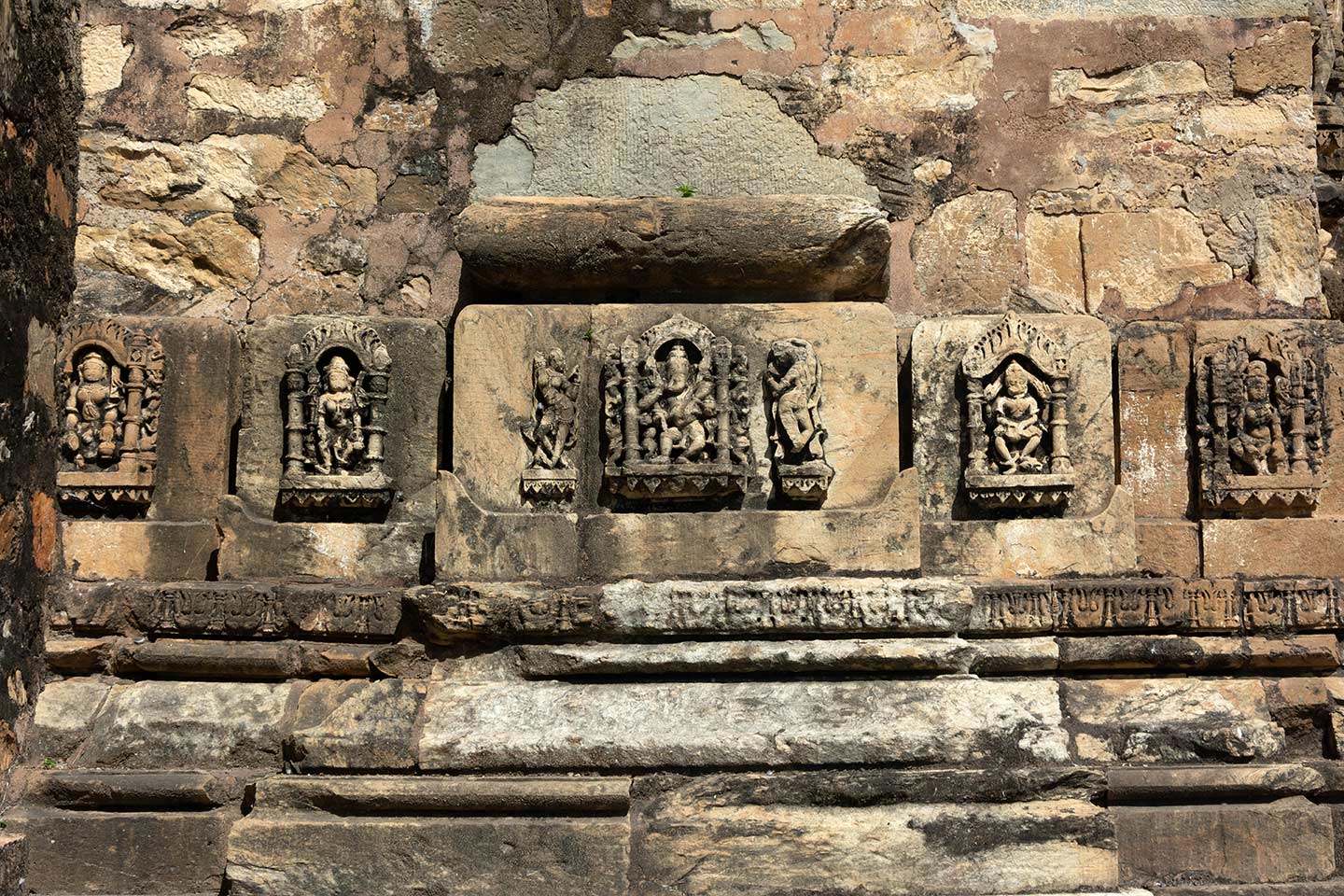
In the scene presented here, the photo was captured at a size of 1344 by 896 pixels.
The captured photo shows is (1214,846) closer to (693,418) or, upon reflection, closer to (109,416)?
(693,418)

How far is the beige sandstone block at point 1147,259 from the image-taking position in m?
4.76

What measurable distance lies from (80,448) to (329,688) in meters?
1.27

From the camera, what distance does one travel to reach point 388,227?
4836 mm

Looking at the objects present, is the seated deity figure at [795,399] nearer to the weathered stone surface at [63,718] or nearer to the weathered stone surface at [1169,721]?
the weathered stone surface at [1169,721]

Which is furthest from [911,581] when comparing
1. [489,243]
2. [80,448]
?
[80,448]

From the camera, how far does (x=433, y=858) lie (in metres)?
3.92

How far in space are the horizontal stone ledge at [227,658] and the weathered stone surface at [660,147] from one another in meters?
1.80

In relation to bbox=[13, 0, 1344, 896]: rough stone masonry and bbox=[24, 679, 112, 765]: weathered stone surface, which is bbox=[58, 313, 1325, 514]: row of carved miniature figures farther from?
bbox=[24, 679, 112, 765]: weathered stone surface

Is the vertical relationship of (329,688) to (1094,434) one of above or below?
below

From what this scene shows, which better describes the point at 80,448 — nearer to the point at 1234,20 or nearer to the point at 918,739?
the point at 918,739

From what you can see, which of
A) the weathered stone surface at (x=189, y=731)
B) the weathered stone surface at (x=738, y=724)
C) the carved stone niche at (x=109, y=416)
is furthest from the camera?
the carved stone niche at (x=109, y=416)

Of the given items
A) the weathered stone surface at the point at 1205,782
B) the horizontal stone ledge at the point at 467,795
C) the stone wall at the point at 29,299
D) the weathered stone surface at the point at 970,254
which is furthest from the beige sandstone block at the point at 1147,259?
the stone wall at the point at 29,299

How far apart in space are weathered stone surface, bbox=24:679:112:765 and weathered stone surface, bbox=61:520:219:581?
1.30ft

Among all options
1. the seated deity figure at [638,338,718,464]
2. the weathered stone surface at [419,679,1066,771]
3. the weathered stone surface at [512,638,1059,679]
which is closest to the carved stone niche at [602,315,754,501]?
the seated deity figure at [638,338,718,464]
